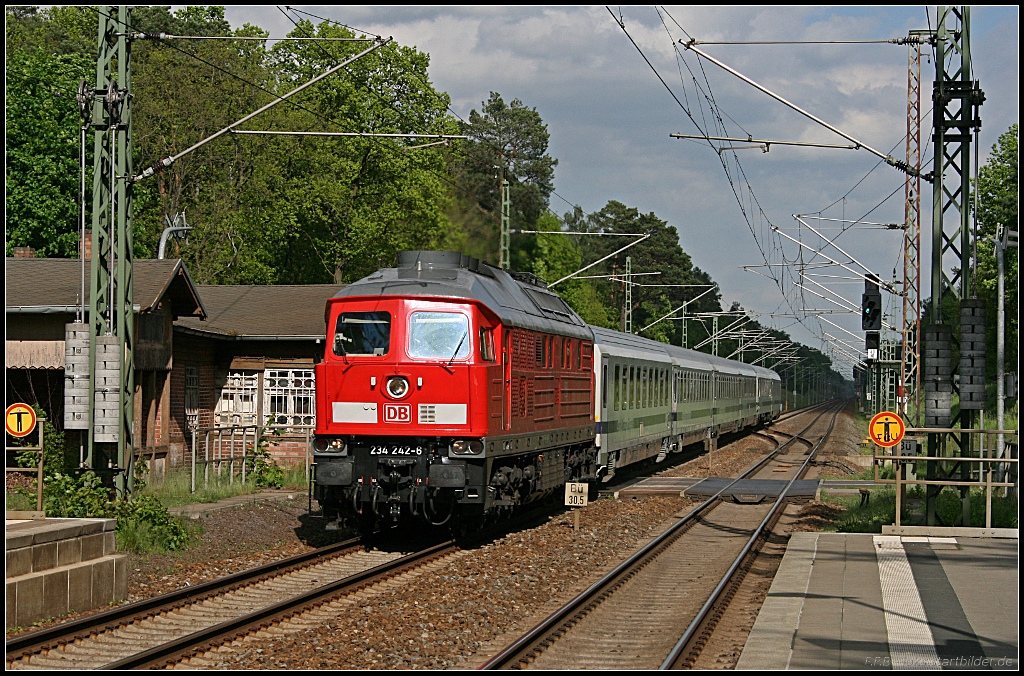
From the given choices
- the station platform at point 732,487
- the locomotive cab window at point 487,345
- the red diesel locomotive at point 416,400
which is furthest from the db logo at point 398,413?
the station platform at point 732,487

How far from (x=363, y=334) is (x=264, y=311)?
1482 cm

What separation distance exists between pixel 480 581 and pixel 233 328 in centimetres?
1618

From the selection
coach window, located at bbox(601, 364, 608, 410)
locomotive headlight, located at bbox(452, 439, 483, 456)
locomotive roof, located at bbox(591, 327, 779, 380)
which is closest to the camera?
locomotive headlight, located at bbox(452, 439, 483, 456)

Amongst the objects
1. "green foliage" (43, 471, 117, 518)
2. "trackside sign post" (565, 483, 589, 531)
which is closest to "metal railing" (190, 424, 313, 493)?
"trackside sign post" (565, 483, 589, 531)

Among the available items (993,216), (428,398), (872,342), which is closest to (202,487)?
(428,398)

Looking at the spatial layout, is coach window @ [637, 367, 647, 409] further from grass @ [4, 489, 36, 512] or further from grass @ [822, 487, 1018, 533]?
grass @ [4, 489, 36, 512]

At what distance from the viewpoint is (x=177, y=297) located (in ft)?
79.0

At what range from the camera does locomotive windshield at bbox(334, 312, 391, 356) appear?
1561 centimetres

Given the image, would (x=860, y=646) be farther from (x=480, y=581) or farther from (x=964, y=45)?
(x=964, y=45)

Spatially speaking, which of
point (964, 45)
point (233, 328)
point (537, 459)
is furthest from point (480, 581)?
point (233, 328)

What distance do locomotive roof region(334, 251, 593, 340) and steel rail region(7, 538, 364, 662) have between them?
3724 mm

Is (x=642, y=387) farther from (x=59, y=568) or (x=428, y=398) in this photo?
(x=59, y=568)

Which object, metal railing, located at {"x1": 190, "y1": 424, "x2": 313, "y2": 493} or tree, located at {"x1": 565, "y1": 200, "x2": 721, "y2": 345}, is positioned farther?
tree, located at {"x1": 565, "y1": 200, "x2": 721, "y2": 345}

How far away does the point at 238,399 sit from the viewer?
27828 millimetres
